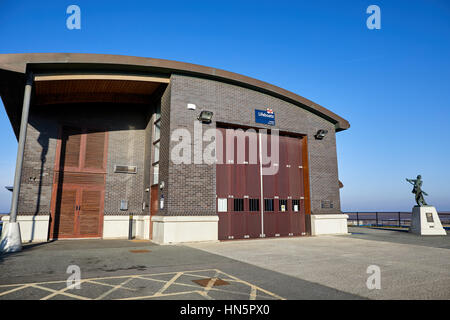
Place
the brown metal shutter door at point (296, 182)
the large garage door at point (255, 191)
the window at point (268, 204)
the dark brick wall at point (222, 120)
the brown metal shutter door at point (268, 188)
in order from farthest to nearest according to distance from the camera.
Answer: the brown metal shutter door at point (296, 182)
the window at point (268, 204)
the brown metal shutter door at point (268, 188)
the large garage door at point (255, 191)
the dark brick wall at point (222, 120)

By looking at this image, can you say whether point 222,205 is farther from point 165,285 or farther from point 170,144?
point 165,285

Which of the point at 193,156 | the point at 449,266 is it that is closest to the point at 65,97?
the point at 193,156

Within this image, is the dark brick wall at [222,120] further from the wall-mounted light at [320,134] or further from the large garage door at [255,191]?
the large garage door at [255,191]

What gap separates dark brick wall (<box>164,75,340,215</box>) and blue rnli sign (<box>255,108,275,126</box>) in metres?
0.26

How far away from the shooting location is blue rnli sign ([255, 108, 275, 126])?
50.5ft

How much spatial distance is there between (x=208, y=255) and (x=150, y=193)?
7.41m

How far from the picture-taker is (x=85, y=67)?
509 inches

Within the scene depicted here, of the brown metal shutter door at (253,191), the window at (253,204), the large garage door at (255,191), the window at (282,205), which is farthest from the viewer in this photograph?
the window at (282,205)

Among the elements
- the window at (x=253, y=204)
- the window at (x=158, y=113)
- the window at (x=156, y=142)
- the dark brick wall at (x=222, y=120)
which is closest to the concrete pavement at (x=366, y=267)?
the dark brick wall at (x=222, y=120)

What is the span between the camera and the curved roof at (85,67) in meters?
11.6

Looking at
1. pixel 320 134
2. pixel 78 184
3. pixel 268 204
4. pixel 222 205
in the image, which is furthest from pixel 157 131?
pixel 320 134

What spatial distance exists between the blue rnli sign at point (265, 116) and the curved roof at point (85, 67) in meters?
1.30
